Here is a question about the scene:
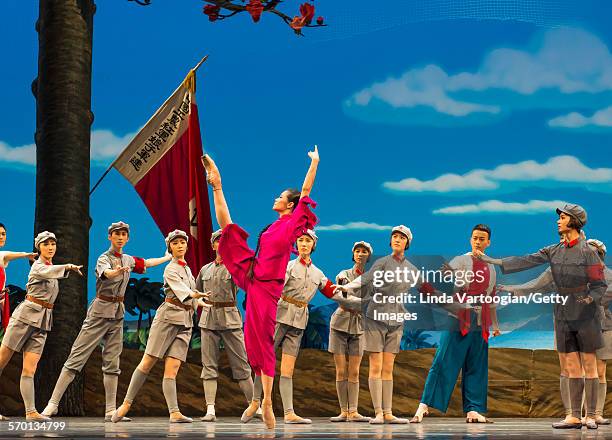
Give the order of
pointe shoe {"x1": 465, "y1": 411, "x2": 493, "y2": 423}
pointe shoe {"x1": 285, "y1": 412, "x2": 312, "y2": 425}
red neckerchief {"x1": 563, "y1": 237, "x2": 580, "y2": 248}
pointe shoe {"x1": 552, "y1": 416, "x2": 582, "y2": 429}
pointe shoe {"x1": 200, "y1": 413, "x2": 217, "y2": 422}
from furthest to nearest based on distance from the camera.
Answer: pointe shoe {"x1": 200, "y1": 413, "x2": 217, "y2": 422}, pointe shoe {"x1": 465, "y1": 411, "x2": 493, "y2": 423}, pointe shoe {"x1": 285, "y1": 412, "x2": 312, "y2": 425}, red neckerchief {"x1": 563, "y1": 237, "x2": 580, "y2": 248}, pointe shoe {"x1": 552, "y1": 416, "x2": 582, "y2": 429}

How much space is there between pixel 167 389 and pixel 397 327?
202 centimetres

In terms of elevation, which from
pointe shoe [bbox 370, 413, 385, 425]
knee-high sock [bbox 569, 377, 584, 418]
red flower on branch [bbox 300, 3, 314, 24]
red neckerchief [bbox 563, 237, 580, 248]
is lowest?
pointe shoe [bbox 370, 413, 385, 425]

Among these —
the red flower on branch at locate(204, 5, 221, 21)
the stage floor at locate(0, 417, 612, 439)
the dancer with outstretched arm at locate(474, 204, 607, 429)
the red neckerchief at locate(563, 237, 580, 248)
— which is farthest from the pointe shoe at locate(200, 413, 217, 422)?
the red flower on branch at locate(204, 5, 221, 21)

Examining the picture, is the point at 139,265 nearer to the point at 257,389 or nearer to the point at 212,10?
the point at 257,389

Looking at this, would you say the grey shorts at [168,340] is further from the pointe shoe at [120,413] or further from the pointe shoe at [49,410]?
the pointe shoe at [49,410]

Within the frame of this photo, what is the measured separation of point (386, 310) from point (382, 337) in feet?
0.77

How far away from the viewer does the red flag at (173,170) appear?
1105 cm

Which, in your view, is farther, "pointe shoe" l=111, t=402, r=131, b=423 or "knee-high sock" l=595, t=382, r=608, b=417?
"knee-high sock" l=595, t=382, r=608, b=417

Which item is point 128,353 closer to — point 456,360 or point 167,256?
point 167,256

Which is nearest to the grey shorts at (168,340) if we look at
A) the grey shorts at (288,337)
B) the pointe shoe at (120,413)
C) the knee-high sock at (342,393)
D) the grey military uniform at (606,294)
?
the pointe shoe at (120,413)

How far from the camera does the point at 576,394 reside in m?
8.94

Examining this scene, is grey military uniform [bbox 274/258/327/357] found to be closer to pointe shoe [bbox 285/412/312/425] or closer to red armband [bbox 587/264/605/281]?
pointe shoe [bbox 285/412/312/425]

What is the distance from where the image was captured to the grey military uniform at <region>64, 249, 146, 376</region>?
9789mm

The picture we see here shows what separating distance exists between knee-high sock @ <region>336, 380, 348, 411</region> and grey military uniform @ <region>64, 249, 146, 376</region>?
77.2 inches
